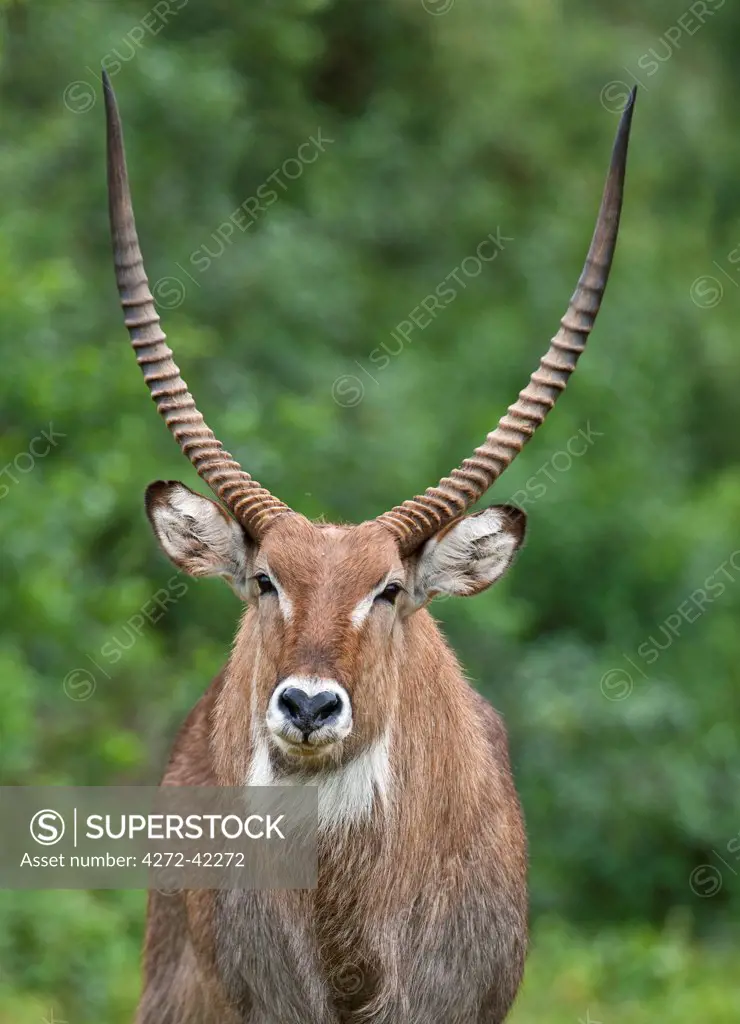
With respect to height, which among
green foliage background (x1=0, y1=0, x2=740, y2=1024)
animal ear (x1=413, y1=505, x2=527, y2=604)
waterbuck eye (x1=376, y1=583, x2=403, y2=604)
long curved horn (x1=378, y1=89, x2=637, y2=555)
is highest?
green foliage background (x1=0, y1=0, x2=740, y2=1024)

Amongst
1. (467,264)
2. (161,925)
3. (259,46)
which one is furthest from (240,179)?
(161,925)

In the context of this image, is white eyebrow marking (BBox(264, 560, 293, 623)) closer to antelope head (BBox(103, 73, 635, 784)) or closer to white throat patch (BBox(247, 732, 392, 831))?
antelope head (BBox(103, 73, 635, 784))

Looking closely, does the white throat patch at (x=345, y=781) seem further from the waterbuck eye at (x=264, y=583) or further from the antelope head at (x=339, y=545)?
the waterbuck eye at (x=264, y=583)

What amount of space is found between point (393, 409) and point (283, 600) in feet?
23.5

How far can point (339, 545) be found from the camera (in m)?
5.83

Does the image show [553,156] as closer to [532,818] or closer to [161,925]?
[532,818]

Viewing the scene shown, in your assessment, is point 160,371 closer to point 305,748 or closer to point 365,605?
point 365,605

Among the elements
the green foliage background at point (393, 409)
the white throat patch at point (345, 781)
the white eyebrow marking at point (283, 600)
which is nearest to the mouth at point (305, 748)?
the white throat patch at point (345, 781)

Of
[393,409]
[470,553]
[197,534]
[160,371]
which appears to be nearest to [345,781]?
[470,553]

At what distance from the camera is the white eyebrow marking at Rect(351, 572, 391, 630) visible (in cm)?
566

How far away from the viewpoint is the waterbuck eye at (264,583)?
5863 mm

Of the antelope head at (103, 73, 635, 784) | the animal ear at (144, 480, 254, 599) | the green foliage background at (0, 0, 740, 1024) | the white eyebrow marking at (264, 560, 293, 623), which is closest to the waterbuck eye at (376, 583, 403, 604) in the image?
the antelope head at (103, 73, 635, 784)

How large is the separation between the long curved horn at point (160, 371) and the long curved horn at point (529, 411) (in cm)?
46

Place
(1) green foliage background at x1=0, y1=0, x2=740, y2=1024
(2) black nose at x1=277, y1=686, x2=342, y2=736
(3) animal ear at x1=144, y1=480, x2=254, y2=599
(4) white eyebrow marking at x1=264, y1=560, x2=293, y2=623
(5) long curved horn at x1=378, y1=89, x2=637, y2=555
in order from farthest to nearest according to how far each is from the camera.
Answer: (1) green foliage background at x1=0, y1=0, x2=740, y2=1024 → (3) animal ear at x1=144, y1=480, x2=254, y2=599 → (5) long curved horn at x1=378, y1=89, x2=637, y2=555 → (4) white eyebrow marking at x1=264, y1=560, x2=293, y2=623 → (2) black nose at x1=277, y1=686, x2=342, y2=736
